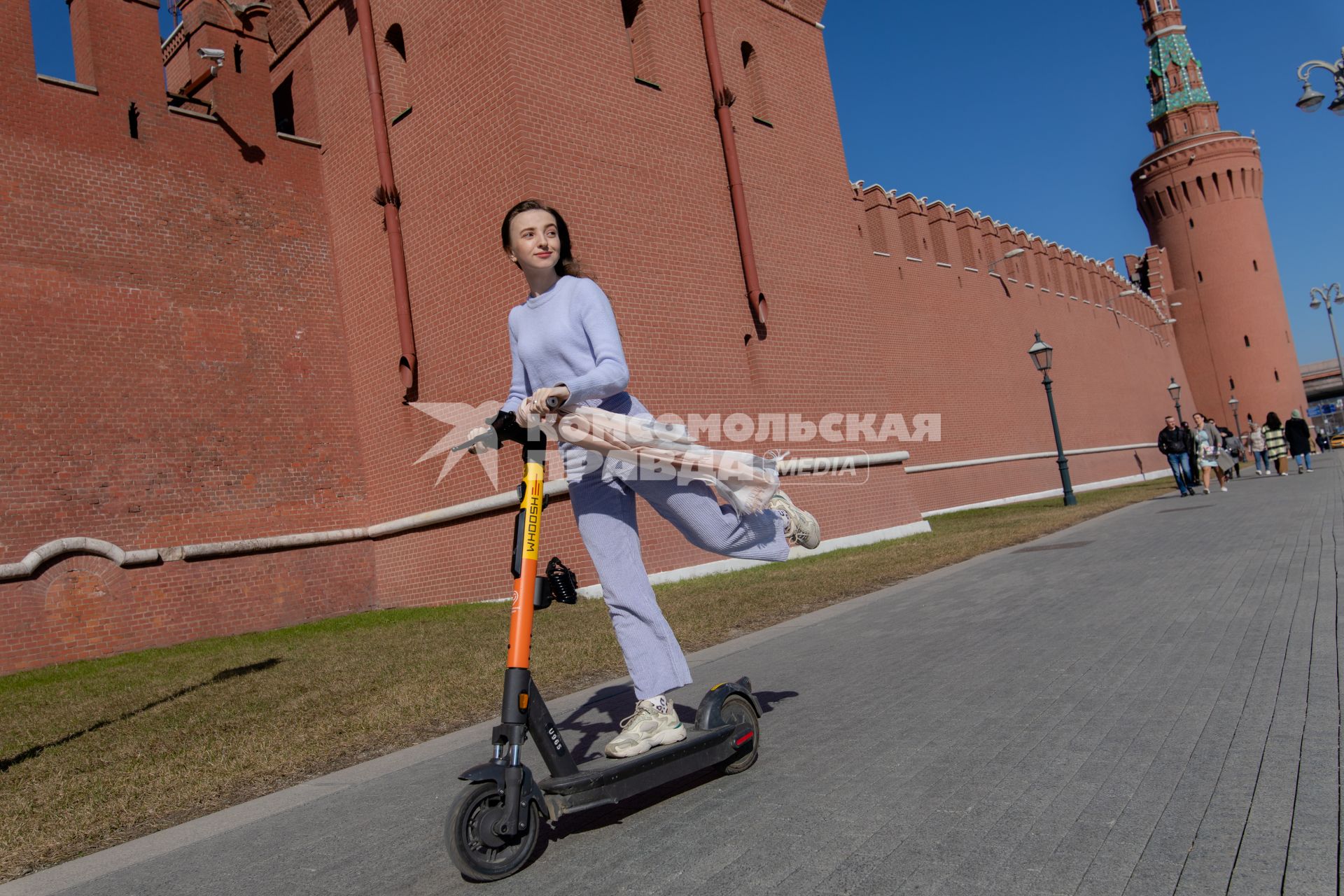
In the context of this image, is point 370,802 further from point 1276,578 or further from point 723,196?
point 723,196

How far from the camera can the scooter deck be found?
2828mm

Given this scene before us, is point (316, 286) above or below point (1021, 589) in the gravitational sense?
above

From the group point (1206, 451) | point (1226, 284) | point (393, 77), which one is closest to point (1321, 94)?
point (1206, 451)

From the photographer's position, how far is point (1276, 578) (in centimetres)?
668

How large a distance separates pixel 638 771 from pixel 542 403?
118 centimetres

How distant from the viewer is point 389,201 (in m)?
14.3

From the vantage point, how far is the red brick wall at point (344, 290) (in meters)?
12.5

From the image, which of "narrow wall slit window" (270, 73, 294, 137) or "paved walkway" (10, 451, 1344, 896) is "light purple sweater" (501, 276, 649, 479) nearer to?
"paved walkway" (10, 451, 1344, 896)

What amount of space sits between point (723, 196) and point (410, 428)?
6.03 m

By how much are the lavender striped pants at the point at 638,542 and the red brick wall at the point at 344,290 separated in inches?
349

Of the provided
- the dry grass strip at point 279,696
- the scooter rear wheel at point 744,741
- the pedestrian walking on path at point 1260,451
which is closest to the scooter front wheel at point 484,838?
the scooter rear wheel at point 744,741

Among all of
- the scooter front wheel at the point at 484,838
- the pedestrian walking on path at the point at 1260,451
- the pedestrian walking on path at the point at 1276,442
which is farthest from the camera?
the pedestrian walking on path at the point at 1260,451

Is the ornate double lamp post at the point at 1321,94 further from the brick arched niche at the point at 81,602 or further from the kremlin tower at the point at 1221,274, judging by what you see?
the kremlin tower at the point at 1221,274

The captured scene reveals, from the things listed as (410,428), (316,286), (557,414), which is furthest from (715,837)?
(316,286)
